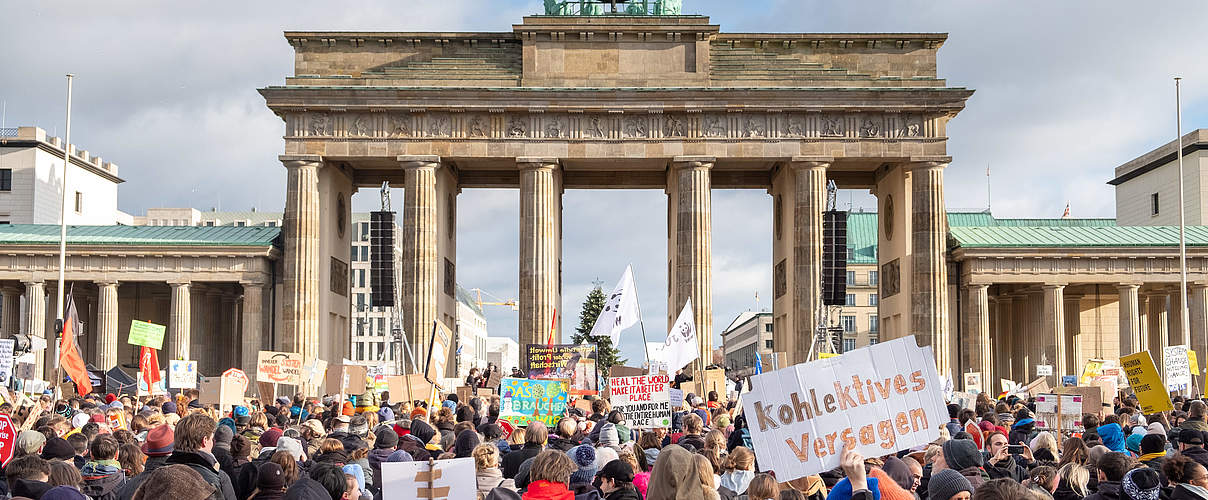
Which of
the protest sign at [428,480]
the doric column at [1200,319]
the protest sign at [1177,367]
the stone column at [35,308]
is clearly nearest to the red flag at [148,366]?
the protest sign at [428,480]

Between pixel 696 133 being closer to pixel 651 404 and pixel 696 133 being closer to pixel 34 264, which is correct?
pixel 34 264

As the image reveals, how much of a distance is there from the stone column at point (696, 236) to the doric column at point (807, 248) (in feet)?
0.63

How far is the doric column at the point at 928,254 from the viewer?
187ft

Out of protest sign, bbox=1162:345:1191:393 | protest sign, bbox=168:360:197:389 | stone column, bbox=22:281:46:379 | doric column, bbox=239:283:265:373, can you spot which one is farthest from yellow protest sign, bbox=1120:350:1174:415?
stone column, bbox=22:281:46:379

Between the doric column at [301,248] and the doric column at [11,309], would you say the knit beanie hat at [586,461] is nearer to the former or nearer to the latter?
the doric column at [301,248]

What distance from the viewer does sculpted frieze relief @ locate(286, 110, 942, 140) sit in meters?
57.3

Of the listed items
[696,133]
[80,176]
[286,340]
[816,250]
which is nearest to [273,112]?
[286,340]

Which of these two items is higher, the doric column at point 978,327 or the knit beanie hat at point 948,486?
the doric column at point 978,327

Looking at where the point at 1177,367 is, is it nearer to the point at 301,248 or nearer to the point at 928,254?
the point at 928,254

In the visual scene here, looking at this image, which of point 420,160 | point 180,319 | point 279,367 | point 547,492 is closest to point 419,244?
point 420,160

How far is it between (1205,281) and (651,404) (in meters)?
47.8

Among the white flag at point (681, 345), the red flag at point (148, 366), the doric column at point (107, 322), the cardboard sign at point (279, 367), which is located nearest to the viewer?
the cardboard sign at point (279, 367)

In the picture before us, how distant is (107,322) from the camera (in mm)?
59562

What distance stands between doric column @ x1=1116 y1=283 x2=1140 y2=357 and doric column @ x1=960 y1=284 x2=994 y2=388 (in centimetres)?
623
